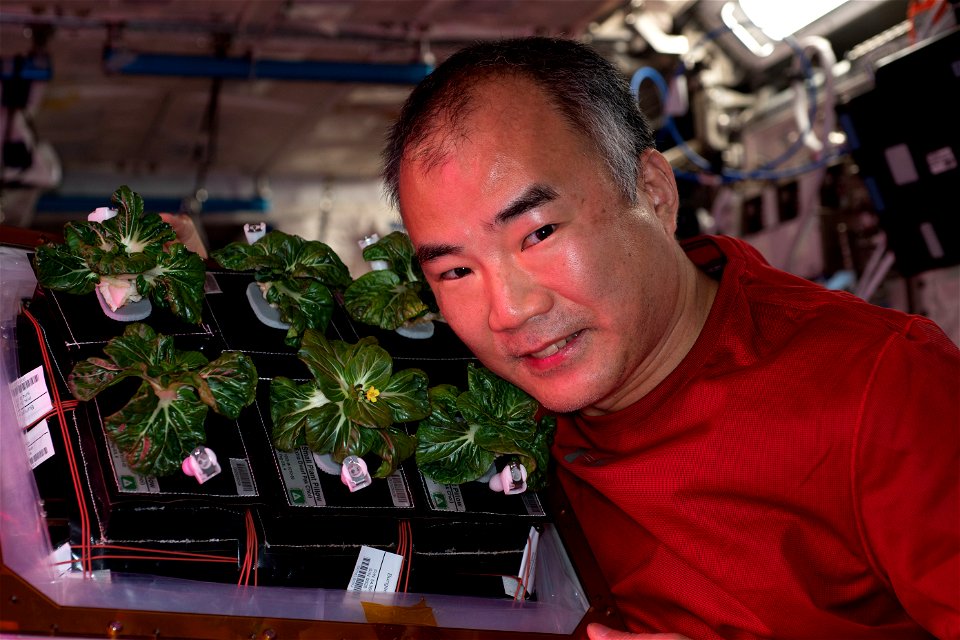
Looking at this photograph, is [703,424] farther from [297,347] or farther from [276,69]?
[276,69]

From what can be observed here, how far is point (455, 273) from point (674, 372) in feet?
1.15

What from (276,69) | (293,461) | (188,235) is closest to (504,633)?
(293,461)

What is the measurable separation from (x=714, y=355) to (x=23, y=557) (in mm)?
914

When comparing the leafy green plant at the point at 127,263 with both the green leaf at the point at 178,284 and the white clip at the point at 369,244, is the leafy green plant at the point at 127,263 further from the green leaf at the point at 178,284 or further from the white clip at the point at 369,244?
the white clip at the point at 369,244

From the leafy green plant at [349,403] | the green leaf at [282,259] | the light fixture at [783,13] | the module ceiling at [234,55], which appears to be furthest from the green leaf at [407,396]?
the light fixture at [783,13]

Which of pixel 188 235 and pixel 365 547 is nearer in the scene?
pixel 365 547

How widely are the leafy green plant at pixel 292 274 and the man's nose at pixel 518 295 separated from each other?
0.28m

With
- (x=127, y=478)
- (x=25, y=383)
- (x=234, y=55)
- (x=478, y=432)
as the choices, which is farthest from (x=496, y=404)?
(x=234, y=55)

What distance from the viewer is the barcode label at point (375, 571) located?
3.93 feet

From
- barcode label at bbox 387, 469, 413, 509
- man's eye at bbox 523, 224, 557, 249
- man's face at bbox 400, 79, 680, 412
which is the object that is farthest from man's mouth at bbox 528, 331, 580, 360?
barcode label at bbox 387, 469, 413, 509

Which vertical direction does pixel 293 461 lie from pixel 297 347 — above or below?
below

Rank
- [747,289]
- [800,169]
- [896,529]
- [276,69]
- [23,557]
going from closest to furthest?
[23,557] → [896,529] → [747,289] → [800,169] → [276,69]

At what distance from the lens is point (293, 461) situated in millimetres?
1195

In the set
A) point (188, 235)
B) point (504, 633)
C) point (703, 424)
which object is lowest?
point (504, 633)
